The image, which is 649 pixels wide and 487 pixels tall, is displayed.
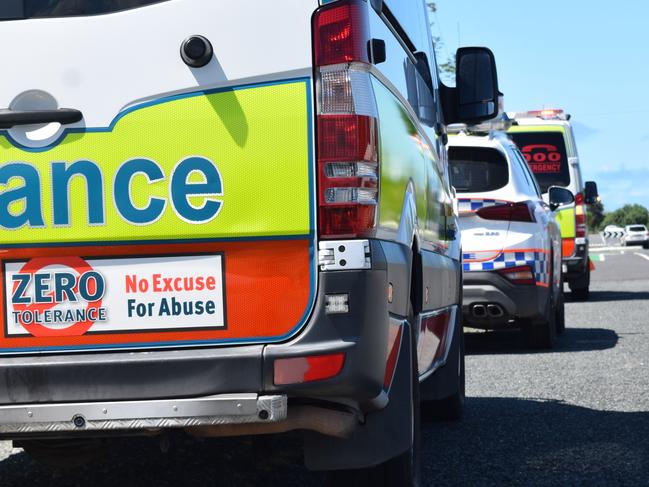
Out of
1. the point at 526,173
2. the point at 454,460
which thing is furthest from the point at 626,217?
the point at 454,460

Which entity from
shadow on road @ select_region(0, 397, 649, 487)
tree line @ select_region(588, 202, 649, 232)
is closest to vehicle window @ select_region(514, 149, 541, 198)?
shadow on road @ select_region(0, 397, 649, 487)

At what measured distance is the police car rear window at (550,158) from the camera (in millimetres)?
18078

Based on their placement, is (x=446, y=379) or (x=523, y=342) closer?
(x=446, y=379)

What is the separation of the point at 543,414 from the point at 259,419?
427cm

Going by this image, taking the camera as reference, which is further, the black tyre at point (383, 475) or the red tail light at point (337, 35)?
the black tyre at point (383, 475)

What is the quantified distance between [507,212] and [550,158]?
23.9ft

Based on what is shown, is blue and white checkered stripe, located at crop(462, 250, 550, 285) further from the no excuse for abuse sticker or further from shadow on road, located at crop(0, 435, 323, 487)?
the no excuse for abuse sticker

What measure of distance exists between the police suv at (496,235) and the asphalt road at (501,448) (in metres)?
0.84

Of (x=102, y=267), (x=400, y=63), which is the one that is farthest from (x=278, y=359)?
(x=400, y=63)

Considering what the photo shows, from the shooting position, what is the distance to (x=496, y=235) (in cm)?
1101

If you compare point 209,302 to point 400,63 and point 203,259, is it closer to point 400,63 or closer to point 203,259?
point 203,259

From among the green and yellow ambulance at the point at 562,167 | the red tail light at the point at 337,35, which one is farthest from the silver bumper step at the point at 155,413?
the green and yellow ambulance at the point at 562,167

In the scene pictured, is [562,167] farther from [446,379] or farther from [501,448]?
[501,448]

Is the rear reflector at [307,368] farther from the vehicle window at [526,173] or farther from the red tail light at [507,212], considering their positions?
the vehicle window at [526,173]
